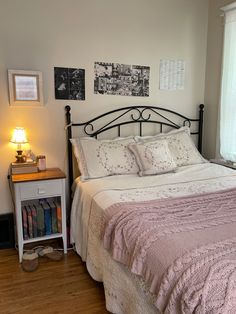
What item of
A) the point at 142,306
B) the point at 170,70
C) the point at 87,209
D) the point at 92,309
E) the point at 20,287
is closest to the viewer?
the point at 142,306

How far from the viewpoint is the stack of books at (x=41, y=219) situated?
2.45 m

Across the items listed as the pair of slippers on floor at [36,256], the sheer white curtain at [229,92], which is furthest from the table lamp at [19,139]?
the sheer white curtain at [229,92]

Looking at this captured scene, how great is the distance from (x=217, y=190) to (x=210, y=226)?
694 millimetres

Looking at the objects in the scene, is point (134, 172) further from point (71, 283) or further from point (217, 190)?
point (71, 283)

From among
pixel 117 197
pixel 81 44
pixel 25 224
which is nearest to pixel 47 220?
pixel 25 224

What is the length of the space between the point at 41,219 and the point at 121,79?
160 centimetres

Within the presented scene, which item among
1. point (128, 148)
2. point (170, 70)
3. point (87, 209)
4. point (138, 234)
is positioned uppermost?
point (170, 70)

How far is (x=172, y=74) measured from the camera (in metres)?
3.14

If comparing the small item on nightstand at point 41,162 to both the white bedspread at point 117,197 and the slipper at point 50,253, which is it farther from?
the slipper at point 50,253

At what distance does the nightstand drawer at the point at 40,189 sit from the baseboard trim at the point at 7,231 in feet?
1.56

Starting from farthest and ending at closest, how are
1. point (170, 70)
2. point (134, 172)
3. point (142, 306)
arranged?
point (170, 70)
point (134, 172)
point (142, 306)

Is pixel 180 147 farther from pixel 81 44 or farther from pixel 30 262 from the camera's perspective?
pixel 30 262

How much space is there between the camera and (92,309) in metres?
1.85

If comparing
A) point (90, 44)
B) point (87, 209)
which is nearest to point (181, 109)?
point (90, 44)
